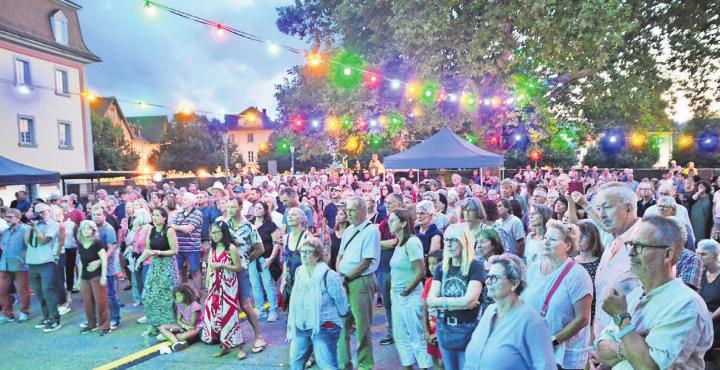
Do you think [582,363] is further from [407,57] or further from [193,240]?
[407,57]

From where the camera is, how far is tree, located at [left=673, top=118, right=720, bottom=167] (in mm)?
34219

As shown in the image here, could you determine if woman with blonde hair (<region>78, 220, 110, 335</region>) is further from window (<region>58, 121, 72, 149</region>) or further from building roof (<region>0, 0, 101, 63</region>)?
window (<region>58, 121, 72, 149</region>)

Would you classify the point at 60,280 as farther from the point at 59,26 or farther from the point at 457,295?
the point at 59,26

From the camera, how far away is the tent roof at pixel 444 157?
11898 millimetres

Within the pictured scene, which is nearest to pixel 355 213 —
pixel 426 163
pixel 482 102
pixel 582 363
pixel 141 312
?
pixel 582 363

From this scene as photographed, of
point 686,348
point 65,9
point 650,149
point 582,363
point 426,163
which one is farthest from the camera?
point 650,149

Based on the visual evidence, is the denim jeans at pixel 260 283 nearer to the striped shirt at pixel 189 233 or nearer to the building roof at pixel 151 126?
the striped shirt at pixel 189 233

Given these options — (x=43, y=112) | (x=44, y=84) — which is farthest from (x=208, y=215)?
(x=44, y=84)

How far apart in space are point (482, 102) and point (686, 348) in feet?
51.5

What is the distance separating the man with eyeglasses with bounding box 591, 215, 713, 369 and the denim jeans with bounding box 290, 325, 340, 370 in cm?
245

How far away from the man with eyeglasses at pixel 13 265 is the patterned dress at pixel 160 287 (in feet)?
8.31

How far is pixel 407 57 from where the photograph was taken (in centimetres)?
1619

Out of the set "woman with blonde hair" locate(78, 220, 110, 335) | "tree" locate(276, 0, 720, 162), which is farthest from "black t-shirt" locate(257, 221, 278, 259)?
"tree" locate(276, 0, 720, 162)

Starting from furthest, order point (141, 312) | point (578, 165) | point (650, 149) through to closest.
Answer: point (578, 165) → point (650, 149) → point (141, 312)
